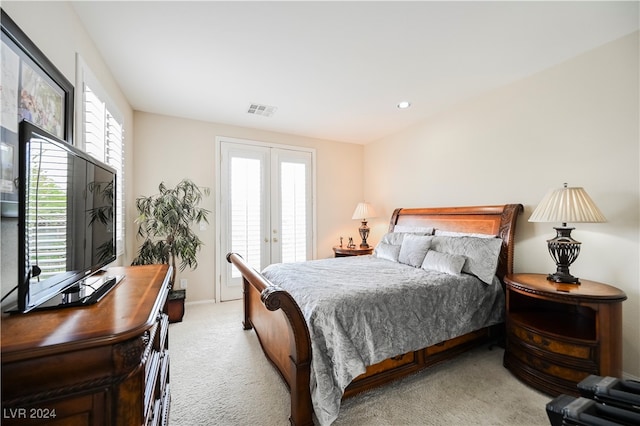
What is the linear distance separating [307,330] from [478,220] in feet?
7.85

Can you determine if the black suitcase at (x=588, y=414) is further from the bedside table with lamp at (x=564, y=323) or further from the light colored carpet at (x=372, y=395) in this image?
the bedside table with lamp at (x=564, y=323)

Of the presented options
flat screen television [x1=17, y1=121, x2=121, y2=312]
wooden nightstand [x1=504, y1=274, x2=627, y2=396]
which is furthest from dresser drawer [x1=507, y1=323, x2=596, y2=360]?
flat screen television [x1=17, y1=121, x2=121, y2=312]

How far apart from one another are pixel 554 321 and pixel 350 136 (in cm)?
363

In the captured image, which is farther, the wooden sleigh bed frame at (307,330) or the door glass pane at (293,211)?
the door glass pane at (293,211)

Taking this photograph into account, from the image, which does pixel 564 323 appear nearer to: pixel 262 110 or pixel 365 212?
pixel 365 212

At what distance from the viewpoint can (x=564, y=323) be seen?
7.06 ft

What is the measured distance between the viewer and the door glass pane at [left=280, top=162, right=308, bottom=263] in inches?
175

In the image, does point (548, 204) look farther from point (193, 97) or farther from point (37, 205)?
point (193, 97)

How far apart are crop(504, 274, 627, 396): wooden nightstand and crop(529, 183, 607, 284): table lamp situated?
16 centimetres

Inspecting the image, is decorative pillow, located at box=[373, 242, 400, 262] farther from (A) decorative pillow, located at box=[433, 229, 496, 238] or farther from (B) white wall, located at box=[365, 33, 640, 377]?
(B) white wall, located at box=[365, 33, 640, 377]

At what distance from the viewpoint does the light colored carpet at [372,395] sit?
1716 millimetres

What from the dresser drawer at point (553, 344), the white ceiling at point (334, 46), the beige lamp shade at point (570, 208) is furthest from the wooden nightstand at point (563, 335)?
the white ceiling at point (334, 46)

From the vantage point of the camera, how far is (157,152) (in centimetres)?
363

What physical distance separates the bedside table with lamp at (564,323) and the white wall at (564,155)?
0.29 metres
